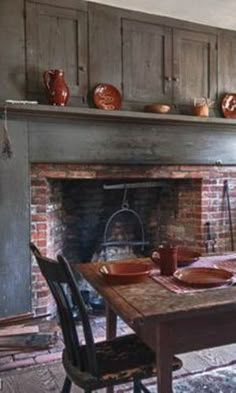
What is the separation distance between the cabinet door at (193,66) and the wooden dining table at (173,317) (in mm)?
2252

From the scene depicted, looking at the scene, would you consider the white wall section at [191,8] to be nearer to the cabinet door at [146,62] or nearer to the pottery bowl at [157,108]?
the cabinet door at [146,62]

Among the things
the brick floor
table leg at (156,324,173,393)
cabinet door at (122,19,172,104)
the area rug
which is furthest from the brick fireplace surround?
table leg at (156,324,173,393)

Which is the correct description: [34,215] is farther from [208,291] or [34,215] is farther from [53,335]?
[208,291]

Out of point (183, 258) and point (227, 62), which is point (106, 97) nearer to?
point (227, 62)

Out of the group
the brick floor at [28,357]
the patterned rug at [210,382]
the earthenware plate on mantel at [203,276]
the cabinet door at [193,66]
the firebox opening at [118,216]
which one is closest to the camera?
the earthenware plate on mantel at [203,276]

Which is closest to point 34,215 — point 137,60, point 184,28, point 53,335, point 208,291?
point 53,335

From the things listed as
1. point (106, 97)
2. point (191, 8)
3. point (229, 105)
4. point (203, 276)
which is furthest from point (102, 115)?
point (203, 276)

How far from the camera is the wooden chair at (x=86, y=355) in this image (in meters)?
1.48

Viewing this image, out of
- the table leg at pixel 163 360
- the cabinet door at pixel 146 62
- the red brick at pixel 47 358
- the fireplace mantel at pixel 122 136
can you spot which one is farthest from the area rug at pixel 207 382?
the cabinet door at pixel 146 62

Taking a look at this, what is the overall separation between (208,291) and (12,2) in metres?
2.39

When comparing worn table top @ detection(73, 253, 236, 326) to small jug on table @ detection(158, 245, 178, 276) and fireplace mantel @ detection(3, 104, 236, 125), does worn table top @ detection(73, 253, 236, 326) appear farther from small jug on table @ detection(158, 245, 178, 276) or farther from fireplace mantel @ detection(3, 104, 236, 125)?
fireplace mantel @ detection(3, 104, 236, 125)

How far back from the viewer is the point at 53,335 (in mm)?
2748

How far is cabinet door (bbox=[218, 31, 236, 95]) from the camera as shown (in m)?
3.57

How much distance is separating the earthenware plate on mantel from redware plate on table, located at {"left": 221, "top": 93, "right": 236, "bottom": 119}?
213 centimetres
